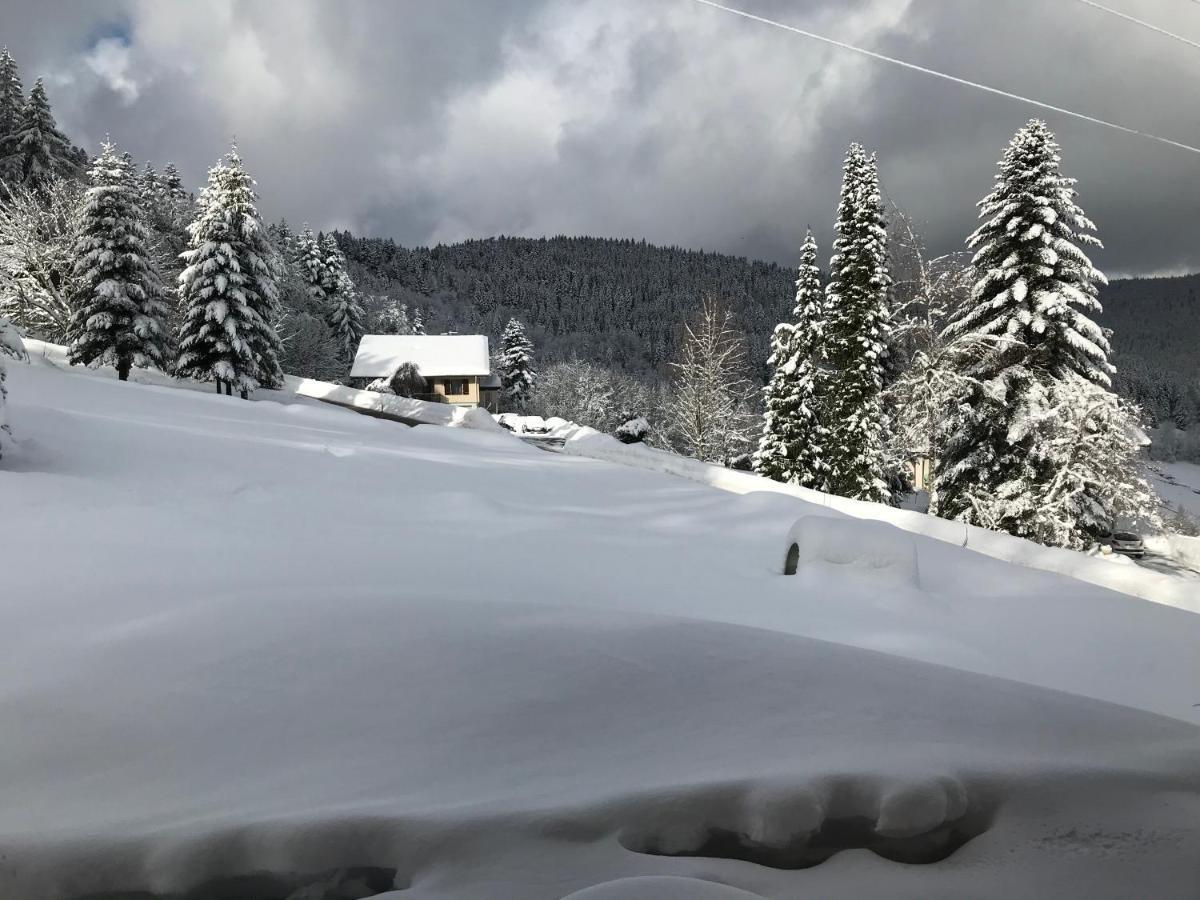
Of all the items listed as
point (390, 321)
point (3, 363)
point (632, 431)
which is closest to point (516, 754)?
point (3, 363)

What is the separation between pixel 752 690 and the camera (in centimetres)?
305

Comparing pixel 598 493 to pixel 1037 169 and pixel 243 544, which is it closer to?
pixel 243 544

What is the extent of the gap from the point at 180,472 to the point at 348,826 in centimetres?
842

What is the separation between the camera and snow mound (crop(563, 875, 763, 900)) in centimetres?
166

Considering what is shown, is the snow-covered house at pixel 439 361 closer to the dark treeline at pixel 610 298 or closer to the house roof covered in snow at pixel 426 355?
the house roof covered in snow at pixel 426 355

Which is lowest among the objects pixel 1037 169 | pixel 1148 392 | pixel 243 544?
pixel 243 544

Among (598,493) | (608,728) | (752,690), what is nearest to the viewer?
(608,728)

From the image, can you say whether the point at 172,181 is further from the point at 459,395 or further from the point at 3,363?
the point at 3,363

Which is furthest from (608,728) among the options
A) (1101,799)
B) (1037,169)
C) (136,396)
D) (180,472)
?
(1037,169)

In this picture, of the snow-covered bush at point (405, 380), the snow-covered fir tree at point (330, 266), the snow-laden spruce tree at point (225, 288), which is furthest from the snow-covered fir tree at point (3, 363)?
the snow-covered fir tree at point (330, 266)

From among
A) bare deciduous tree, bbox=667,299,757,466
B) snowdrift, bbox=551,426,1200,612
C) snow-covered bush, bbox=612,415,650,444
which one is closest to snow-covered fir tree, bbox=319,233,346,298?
snow-covered bush, bbox=612,415,650,444

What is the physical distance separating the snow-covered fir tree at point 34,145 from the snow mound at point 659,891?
44.6 m

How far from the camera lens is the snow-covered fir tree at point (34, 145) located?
34844 millimetres

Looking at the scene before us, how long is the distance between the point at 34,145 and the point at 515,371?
34.2 meters
